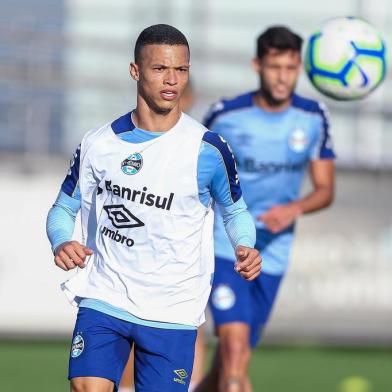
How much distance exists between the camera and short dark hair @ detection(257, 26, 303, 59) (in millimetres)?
8656

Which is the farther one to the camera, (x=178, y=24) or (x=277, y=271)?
(x=178, y=24)

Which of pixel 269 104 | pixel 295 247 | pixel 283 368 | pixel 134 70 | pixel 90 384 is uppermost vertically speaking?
pixel 134 70

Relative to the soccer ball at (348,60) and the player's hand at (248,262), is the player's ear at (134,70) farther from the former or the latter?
the soccer ball at (348,60)

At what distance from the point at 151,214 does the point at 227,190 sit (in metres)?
0.38

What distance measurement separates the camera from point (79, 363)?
6004 millimetres

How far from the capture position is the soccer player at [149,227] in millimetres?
6008

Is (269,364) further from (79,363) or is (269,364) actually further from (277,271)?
(79,363)

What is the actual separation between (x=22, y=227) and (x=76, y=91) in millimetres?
2370

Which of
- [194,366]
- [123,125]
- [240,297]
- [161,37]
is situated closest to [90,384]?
[123,125]

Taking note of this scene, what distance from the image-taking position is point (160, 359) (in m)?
6.08

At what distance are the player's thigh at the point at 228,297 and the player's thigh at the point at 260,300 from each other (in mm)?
158

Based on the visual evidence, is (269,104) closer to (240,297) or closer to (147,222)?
(240,297)

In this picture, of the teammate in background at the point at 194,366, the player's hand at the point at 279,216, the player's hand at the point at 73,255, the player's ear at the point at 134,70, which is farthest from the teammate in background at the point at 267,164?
the player's hand at the point at 73,255

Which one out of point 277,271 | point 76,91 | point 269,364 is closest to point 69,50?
point 76,91
